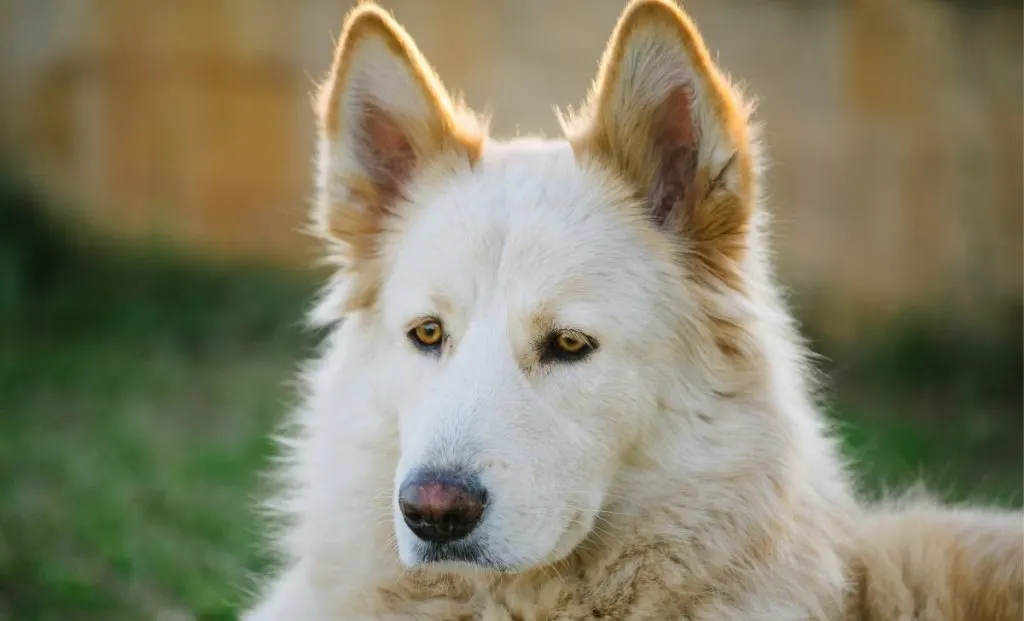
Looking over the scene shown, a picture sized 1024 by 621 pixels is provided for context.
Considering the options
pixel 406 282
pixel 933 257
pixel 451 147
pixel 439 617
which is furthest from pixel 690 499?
pixel 933 257

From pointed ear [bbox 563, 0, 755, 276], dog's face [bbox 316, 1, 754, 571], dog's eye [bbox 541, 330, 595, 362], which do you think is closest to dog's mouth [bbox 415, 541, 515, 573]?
dog's face [bbox 316, 1, 754, 571]

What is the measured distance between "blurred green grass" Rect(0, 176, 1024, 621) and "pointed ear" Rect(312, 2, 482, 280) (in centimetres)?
201

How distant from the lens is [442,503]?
299 cm

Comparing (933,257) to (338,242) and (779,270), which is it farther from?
(338,242)

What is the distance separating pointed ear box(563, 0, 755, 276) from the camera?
10.9ft

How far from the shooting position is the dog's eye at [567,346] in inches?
131

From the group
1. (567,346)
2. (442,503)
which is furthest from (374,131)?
(442,503)

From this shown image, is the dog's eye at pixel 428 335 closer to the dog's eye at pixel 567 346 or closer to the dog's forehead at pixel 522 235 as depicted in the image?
the dog's forehead at pixel 522 235

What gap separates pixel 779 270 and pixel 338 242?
681cm

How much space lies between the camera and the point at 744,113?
11.1 feet

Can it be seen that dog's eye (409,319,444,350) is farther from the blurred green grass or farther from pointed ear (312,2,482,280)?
the blurred green grass

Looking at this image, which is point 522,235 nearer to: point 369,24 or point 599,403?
point 599,403

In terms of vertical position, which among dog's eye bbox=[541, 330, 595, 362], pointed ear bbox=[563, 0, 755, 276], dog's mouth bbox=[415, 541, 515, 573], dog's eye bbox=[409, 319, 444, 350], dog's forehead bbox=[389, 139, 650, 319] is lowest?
dog's mouth bbox=[415, 541, 515, 573]

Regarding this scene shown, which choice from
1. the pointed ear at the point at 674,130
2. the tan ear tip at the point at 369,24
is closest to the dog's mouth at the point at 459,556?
the pointed ear at the point at 674,130
